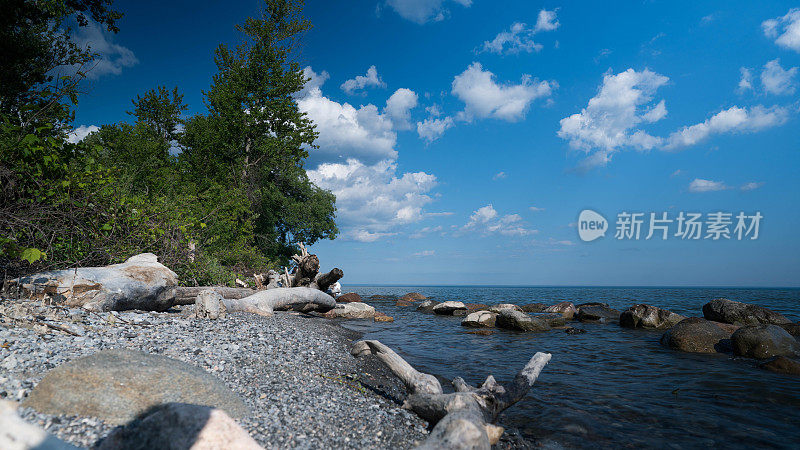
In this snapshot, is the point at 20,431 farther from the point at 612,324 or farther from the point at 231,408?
the point at 612,324

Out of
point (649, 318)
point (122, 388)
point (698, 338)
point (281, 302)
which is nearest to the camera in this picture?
point (122, 388)

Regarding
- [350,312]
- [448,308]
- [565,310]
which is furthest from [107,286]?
[565,310]

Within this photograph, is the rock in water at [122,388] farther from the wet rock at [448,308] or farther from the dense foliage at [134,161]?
the wet rock at [448,308]

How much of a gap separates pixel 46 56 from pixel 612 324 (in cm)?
2635

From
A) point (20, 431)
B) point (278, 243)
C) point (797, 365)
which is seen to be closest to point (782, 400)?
point (797, 365)

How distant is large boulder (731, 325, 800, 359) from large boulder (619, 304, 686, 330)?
5637mm

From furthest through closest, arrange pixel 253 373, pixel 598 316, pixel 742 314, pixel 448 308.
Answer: pixel 448 308 < pixel 598 316 < pixel 742 314 < pixel 253 373

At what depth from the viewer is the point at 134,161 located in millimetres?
26828

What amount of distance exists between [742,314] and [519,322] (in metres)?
9.81

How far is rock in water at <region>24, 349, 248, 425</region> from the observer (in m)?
3.43

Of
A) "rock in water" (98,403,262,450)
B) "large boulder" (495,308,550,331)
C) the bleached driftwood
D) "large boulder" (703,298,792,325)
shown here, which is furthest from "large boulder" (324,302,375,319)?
"large boulder" (703,298,792,325)

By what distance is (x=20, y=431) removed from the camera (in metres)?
2.56

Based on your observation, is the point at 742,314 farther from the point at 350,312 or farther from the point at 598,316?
the point at 350,312

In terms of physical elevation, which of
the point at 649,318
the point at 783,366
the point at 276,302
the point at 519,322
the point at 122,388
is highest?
the point at 122,388
